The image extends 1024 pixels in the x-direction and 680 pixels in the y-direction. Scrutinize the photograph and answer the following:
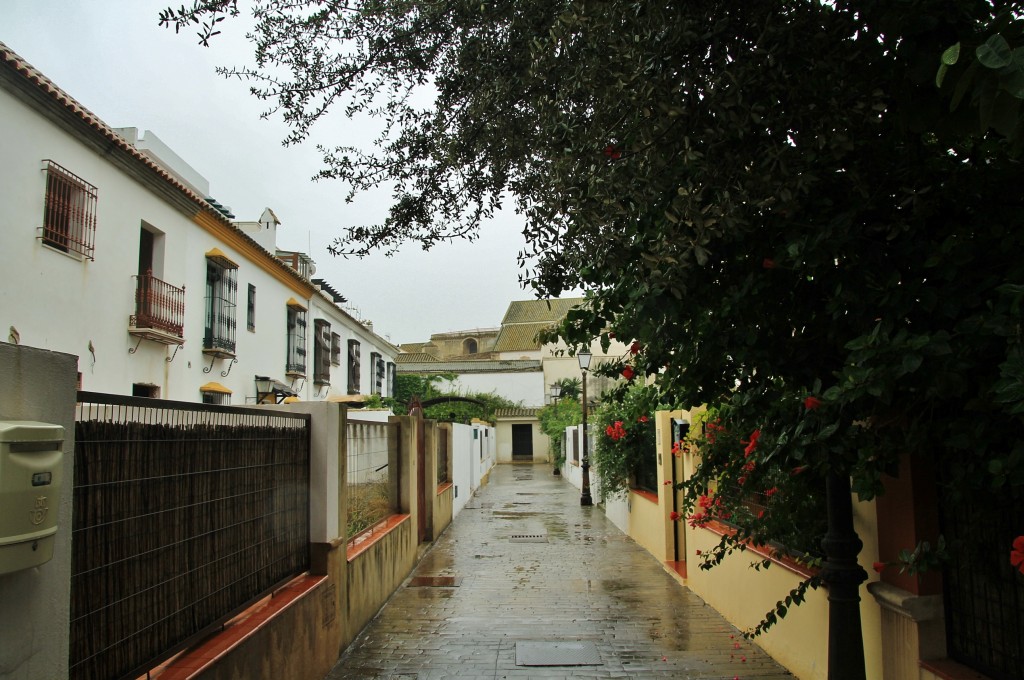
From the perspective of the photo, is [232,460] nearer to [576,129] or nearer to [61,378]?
[61,378]

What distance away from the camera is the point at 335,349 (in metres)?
27.9

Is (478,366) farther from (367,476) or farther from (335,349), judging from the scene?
(367,476)

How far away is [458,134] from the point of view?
5953mm

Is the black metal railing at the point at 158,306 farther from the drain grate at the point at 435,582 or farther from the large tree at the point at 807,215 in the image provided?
the large tree at the point at 807,215

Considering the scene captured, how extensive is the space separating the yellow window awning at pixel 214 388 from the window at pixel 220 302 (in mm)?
705

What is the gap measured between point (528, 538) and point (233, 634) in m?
9.74

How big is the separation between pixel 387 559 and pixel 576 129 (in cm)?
607

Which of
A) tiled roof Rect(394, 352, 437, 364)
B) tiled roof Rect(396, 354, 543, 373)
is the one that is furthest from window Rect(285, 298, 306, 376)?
tiled roof Rect(394, 352, 437, 364)

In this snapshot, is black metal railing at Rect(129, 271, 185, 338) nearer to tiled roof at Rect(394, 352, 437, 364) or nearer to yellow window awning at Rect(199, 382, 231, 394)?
yellow window awning at Rect(199, 382, 231, 394)

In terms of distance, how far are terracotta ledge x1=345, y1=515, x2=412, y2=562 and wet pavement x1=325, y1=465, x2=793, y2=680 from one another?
29.0 inches

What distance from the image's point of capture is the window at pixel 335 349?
27.5 meters

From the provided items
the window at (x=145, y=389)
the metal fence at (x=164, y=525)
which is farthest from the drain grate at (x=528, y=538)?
the metal fence at (x=164, y=525)

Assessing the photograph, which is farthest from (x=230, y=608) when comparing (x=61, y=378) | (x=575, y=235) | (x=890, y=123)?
(x=890, y=123)

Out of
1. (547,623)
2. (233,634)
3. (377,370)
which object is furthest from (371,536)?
(377,370)
